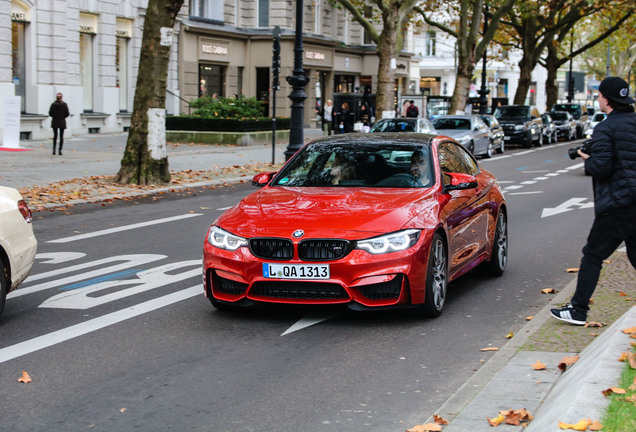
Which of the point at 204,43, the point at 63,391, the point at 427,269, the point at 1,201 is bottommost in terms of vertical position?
the point at 63,391

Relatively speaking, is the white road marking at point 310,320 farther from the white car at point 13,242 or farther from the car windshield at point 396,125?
the car windshield at point 396,125

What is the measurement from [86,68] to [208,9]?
1019 cm

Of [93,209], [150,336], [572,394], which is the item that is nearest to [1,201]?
[150,336]

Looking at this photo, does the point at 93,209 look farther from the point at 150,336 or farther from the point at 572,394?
the point at 572,394

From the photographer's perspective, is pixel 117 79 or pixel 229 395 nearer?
pixel 229 395

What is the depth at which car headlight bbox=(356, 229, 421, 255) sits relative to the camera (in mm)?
6848

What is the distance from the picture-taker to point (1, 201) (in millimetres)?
7180

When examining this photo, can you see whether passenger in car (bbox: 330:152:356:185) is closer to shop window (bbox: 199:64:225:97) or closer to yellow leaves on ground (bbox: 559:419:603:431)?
yellow leaves on ground (bbox: 559:419:603:431)

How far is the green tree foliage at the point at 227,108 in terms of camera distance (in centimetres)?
3306

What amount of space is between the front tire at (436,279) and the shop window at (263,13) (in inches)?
1615

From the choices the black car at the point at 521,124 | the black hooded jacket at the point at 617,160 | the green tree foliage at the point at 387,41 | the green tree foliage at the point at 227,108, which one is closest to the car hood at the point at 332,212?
the black hooded jacket at the point at 617,160

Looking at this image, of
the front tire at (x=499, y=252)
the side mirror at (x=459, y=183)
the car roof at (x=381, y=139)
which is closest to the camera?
the side mirror at (x=459, y=183)

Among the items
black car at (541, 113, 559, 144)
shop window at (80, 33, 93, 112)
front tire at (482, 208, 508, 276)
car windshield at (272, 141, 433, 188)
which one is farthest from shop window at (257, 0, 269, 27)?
car windshield at (272, 141, 433, 188)

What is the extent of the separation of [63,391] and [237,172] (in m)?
17.5
